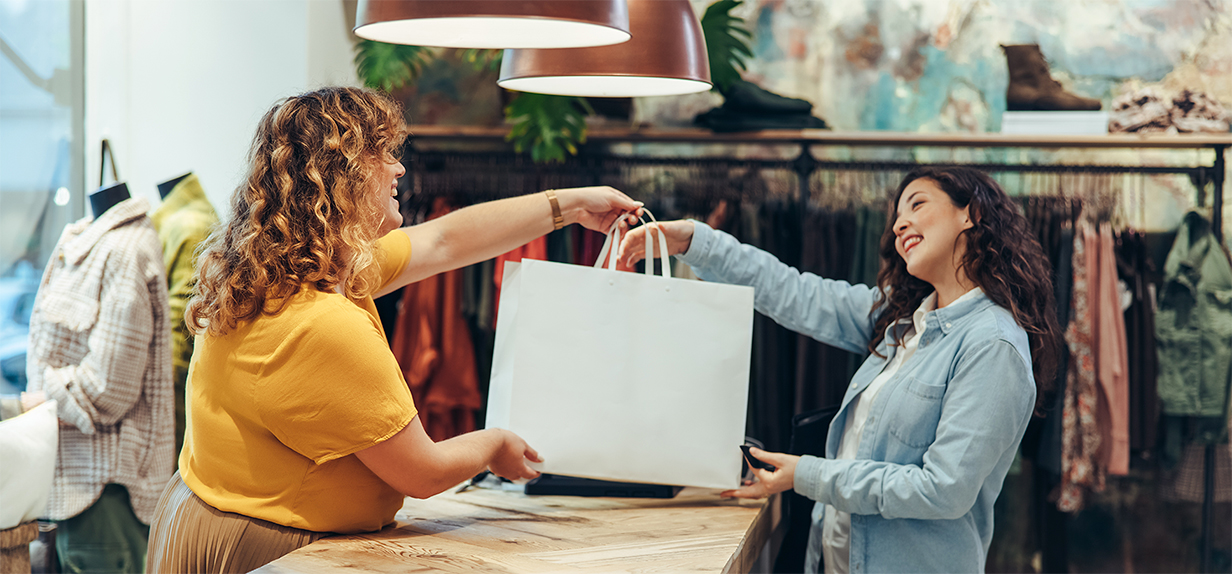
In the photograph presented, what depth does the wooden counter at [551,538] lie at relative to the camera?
1346mm

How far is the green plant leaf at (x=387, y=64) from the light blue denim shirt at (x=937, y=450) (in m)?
2.47

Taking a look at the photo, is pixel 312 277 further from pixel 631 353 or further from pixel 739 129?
pixel 739 129

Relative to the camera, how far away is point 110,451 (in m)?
2.44

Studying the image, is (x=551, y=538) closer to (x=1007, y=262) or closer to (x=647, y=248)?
(x=647, y=248)

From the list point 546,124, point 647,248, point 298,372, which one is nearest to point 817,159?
point 546,124

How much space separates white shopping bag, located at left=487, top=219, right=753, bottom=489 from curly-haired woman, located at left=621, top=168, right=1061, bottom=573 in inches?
7.3

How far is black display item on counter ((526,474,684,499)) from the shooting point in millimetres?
1823

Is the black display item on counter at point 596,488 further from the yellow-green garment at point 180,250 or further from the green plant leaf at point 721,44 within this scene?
the green plant leaf at point 721,44

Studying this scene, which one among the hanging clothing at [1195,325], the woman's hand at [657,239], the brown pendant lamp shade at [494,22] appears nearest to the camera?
the brown pendant lamp shade at [494,22]

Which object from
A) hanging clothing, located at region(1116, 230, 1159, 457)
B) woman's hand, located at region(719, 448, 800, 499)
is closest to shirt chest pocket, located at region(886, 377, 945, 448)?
woman's hand, located at region(719, 448, 800, 499)

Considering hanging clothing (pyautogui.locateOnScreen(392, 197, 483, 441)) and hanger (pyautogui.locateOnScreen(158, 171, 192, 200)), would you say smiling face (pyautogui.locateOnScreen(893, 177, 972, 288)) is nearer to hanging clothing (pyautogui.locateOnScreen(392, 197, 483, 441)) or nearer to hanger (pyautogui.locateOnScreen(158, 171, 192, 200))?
hanging clothing (pyautogui.locateOnScreen(392, 197, 483, 441))

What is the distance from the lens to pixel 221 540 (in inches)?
52.3

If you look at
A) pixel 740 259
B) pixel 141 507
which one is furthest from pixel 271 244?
pixel 141 507

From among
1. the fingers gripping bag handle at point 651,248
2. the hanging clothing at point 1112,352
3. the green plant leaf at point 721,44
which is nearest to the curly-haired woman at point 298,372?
the fingers gripping bag handle at point 651,248
